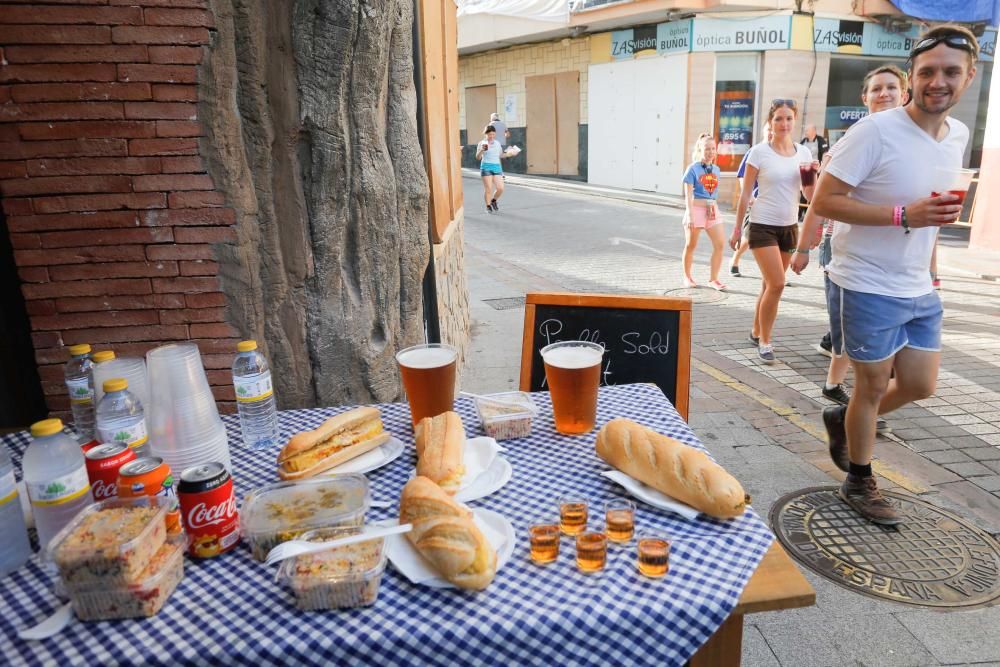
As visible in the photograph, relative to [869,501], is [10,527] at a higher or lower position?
higher

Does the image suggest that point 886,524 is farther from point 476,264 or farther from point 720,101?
point 720,101

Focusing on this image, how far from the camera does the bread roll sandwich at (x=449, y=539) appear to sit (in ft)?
4.67

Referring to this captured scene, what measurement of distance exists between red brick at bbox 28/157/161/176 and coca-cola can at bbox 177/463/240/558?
1767 millimetres

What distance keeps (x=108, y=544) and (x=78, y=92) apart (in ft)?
6.93

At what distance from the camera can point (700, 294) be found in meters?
8.18

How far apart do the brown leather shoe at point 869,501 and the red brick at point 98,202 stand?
3.50 metres

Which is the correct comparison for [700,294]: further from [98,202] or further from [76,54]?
[76,54]

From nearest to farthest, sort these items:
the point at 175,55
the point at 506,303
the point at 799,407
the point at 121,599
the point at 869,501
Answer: the point at 121,599 → the point at 175,55 → the point at 869,501 → the point at 799,407 → the point at 506,303

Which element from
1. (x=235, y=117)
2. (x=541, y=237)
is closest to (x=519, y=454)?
(x=235, y=117)

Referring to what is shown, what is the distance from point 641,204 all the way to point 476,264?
736cm

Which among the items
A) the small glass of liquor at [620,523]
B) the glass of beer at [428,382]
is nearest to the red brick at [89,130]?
the glass of beer at [428,382]

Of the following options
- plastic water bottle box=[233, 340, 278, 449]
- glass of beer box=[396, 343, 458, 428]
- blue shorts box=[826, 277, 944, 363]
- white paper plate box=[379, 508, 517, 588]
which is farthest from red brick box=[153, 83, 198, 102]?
blue shorts box=[826, 277, 944, 363]

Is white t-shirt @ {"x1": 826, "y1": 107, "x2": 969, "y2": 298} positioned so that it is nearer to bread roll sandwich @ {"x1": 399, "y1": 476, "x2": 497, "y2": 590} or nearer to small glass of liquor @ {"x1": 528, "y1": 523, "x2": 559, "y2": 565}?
small glass of liquor @ {"x1": 528, "y1": 523, "x2": 559, "y2": 565}

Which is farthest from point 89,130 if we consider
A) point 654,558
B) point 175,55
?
point 654,558
